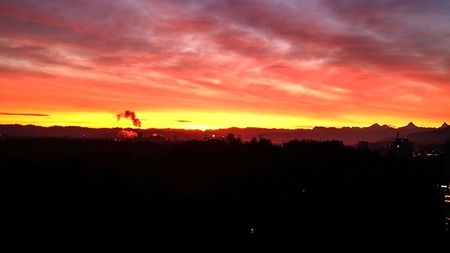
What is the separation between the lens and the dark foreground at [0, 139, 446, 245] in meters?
33.8

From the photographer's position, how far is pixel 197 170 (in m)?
56.4

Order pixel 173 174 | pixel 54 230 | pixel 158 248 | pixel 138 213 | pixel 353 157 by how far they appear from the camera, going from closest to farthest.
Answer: pixel 54 230
pixel 158 248
pixel 138 213
pixel 173 174
pixel 353 157

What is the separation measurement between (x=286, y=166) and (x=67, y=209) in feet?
101

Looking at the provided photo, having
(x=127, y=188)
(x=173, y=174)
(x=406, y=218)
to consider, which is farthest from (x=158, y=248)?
(x=406, y=218)

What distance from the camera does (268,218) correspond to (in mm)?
41062

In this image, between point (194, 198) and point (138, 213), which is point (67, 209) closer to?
point (138, 213)

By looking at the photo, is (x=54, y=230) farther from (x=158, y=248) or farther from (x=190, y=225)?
(x=190, y=225)

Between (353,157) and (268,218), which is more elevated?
(353,157)

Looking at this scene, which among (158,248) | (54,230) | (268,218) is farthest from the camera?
(268,218)

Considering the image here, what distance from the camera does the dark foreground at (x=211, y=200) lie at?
33.8 m

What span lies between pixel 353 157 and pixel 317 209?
91.9 feet

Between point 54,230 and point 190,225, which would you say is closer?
point 54,230

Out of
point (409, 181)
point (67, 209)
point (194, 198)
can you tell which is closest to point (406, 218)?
point (409, 181)

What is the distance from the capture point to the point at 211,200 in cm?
4416
